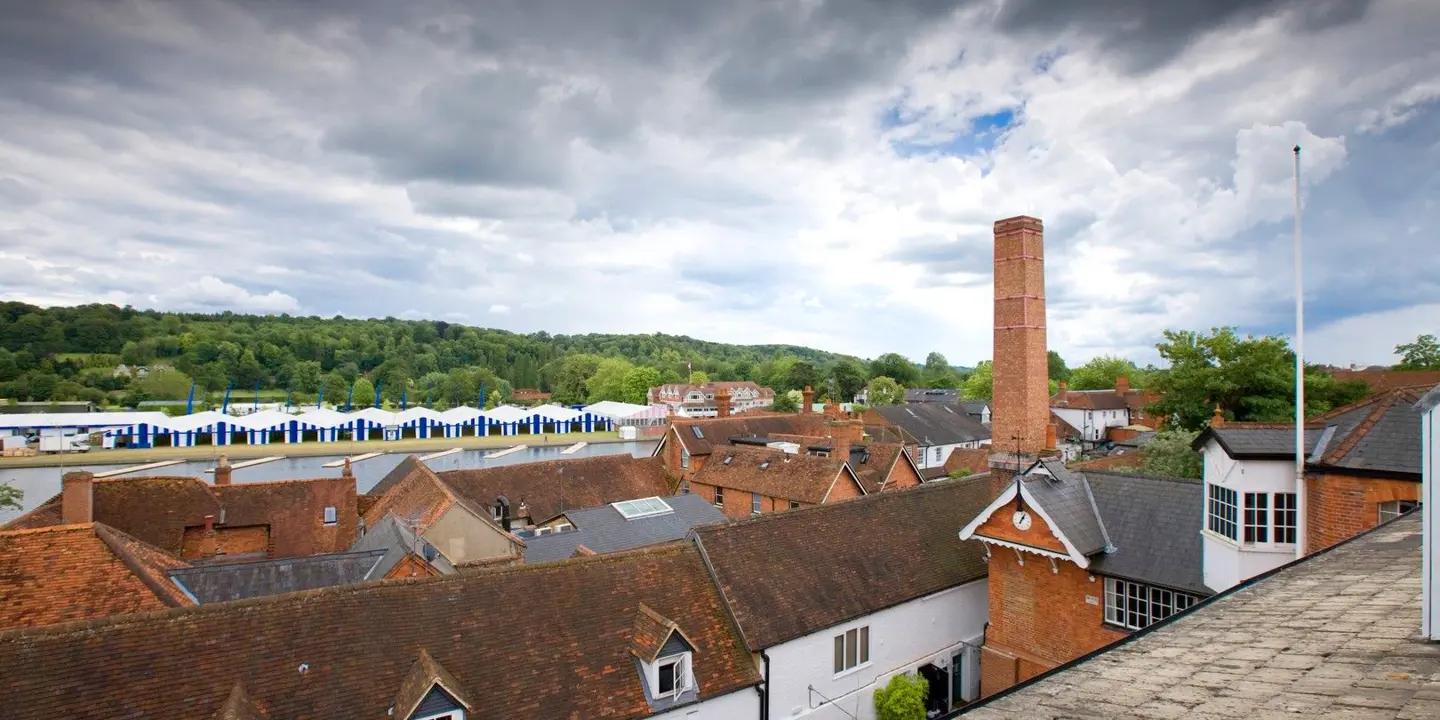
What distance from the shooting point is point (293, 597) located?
39.0 feet

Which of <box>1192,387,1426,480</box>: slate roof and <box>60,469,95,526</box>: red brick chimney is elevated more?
<box>1192,387,1426,480</box>: slate roof

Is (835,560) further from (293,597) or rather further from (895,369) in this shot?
(895,369)

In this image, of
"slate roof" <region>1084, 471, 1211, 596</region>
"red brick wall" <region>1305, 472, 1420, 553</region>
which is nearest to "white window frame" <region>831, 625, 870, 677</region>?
"slate roof" <region>1084, 471, 1211, 596</region>

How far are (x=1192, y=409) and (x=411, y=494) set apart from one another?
36990 millimetres

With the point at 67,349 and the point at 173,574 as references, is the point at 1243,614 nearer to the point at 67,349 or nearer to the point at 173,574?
the point at 173,574

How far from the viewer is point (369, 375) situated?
164 m

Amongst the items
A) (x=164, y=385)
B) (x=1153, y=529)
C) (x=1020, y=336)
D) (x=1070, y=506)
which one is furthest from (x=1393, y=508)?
(x=164, y=385)

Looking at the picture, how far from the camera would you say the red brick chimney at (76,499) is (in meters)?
20.7

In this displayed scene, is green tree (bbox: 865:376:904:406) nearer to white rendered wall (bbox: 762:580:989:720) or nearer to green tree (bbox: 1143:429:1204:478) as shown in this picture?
green tree (bbox: 1143:429:1204:478)

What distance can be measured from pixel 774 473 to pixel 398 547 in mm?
19506

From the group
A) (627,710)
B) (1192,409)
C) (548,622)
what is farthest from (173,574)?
(1192,409)

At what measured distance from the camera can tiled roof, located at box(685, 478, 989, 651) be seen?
1586 cm

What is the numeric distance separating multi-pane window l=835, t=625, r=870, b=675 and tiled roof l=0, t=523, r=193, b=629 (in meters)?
14.9

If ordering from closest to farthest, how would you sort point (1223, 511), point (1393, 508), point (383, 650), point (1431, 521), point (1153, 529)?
point (1431, 521) → point (383, 650) → point (1393, 508) → point (1223, 511) → point (1153, 529)
